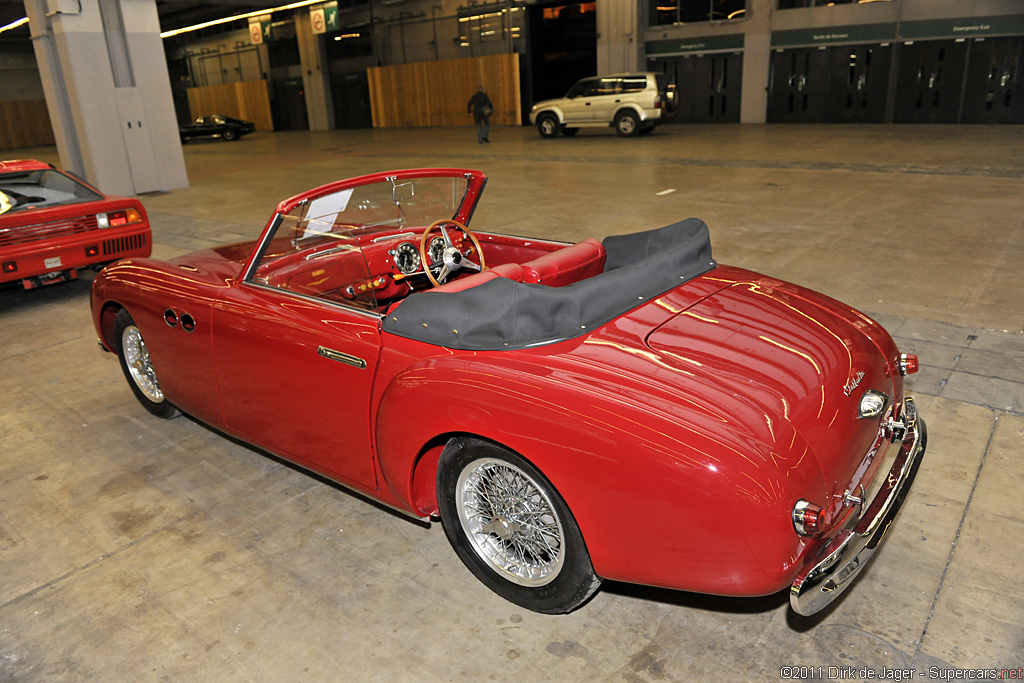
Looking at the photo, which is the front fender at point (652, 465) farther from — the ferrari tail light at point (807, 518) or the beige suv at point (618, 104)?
the beige suv at point (618, 104)

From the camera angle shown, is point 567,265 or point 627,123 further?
point 627,123

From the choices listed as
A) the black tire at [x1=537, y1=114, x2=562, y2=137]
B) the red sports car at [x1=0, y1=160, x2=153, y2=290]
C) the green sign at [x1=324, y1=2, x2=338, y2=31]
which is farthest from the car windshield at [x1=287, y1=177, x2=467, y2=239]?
the green sign at [x1=324, y1=2, x2=338, y2=31]

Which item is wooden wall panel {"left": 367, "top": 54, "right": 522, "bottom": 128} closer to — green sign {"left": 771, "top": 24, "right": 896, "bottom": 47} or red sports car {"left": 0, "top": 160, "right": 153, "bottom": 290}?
green sign {"left": 771, "top": 24, "right": 896, "bottom": 47}

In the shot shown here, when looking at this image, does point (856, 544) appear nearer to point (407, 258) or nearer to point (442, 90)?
point (407, 258)

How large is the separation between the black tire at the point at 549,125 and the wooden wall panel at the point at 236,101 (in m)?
21.5

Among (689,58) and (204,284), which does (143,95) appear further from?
(689,58)

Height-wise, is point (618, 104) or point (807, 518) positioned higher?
point (618, 104)

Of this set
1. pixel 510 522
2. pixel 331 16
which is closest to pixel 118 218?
pixel 510 522

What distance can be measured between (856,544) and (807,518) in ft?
1.12

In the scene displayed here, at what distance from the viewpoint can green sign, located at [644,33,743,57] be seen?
78.9ft

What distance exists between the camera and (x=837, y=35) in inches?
874

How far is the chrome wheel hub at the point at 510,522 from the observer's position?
2.42m

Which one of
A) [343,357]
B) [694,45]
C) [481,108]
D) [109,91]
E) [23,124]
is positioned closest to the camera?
[343,357]

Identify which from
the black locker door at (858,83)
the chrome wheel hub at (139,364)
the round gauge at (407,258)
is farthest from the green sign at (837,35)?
the chrome wheel hub at (139,364)
